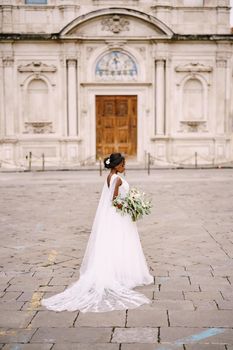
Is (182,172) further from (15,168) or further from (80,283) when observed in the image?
(80,283)

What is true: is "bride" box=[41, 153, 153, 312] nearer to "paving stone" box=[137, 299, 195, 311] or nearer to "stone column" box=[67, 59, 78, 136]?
"paving stone" box=[137, 299, 195, 311]

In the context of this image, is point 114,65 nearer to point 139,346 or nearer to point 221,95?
point 221,95

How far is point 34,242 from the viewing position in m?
8.94

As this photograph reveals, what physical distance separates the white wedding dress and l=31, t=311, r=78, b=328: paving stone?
0.55m

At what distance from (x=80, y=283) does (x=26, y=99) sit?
19998mm

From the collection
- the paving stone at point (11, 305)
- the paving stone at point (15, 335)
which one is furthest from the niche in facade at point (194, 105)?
the paving stone at point (15, 335)

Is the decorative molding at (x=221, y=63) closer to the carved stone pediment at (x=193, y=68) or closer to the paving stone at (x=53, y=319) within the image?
the carved stone pediment at (x=193, y=68)

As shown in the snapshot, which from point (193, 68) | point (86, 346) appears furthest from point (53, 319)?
point (193, 68)

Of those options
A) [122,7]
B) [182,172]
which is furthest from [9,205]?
[122,7]

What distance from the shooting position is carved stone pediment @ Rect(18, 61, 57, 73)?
2488 cm

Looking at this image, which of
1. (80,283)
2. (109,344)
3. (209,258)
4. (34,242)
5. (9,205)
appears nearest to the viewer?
(109,344)

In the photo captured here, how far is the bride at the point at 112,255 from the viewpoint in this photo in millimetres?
6145

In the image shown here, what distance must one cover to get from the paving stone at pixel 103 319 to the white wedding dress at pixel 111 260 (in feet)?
1.82

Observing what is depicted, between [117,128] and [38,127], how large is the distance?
3760 millimetres
